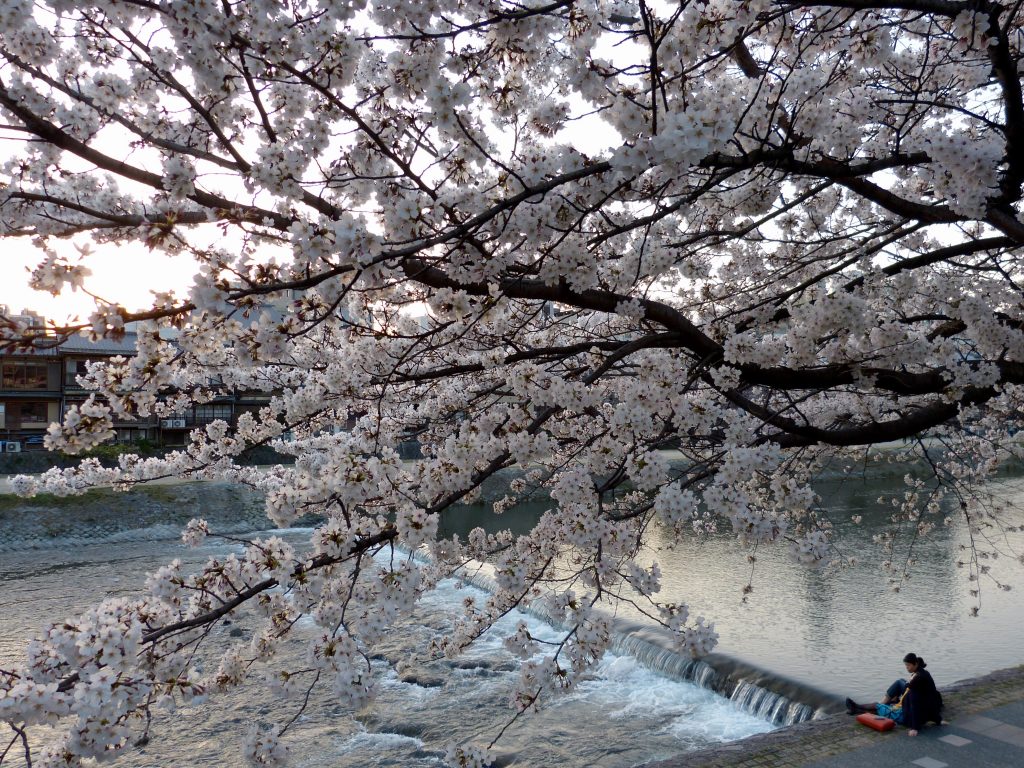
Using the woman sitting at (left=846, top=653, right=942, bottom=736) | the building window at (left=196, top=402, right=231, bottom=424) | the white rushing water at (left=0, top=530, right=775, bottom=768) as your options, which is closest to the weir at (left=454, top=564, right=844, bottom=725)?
the white rushing water at (left=0, top=530, right=775, bottom=768)

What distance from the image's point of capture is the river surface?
839 cm

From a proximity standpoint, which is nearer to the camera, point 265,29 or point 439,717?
point 265,29

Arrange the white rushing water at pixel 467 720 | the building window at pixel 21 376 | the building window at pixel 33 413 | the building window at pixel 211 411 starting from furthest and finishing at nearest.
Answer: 1. the building window at pixel 211 411
2. the building window at pixel 33 413
3. the building window at pixel 21 376
4. the white rushing water at pixel 467 720

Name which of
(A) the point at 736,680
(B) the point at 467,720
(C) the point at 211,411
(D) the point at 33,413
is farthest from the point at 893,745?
(D) the point at 33,413

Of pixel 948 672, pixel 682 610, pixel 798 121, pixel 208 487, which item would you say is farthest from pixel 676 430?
pixel 208 487

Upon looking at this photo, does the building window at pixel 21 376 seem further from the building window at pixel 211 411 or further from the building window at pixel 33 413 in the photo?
the building window at pixel 211 411

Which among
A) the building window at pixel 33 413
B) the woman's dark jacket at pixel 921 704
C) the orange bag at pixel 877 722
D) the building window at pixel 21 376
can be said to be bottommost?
the orange bag at pixel 877 722

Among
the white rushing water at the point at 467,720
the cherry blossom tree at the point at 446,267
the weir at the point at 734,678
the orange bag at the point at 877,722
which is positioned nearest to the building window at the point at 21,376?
the white rushing water at the point at 467,720

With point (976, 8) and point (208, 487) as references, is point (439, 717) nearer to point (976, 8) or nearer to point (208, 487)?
point (976, 8)

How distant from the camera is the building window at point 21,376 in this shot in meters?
34.8

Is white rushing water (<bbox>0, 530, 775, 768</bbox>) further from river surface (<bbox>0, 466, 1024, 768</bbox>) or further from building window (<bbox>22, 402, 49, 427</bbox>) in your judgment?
building window (<bbox>22, 402, 49, 427</bbox>)

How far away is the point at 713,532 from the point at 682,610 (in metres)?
15.4

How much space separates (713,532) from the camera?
1847cm

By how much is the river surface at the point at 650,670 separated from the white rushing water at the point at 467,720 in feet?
0.08
